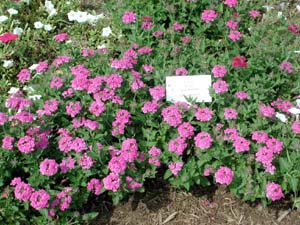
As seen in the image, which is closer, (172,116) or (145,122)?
(172,116)

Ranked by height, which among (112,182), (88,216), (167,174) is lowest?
(88,216)

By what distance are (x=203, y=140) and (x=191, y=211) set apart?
0.52 metres

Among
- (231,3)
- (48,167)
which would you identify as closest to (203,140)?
(48,167)

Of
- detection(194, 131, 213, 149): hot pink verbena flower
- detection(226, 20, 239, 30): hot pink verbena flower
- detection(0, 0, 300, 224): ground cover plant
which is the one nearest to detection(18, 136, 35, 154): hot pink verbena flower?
detection(0, 0, 300, 224): ground cover plant

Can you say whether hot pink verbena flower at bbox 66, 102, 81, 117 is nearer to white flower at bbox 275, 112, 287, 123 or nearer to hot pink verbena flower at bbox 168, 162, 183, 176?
hot pink verbena flower at bbox 168, 162, 183, 176

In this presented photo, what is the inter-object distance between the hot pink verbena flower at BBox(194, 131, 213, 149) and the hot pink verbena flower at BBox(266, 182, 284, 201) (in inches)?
17.2

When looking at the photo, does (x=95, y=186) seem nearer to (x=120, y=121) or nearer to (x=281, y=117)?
(x=120, y=121)

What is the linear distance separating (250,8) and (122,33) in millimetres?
1198

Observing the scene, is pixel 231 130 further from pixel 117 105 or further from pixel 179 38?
pixel 179 38

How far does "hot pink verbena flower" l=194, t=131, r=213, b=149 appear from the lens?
306 cm

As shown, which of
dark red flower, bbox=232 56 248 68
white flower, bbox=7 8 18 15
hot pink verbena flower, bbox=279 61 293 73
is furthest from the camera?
white flower, bbox=7 8 18 15

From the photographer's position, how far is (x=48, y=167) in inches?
115

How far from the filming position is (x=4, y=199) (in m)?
2.91

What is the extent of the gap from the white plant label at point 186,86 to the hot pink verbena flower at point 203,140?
39 cm
